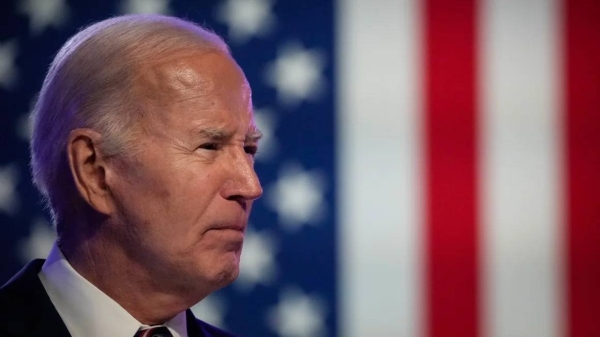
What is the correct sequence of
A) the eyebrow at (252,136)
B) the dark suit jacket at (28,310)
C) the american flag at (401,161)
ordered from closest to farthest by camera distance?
1. the dark suit jacket at (28,310)
2. the eyebrow at (252,136)
3. the american flag at (401,161)

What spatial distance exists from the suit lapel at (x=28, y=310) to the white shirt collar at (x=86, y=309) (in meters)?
0.02

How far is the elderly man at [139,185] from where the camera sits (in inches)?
57.1

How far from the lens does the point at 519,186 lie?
249cm

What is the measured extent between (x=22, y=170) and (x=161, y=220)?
1.10 meters

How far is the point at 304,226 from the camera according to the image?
8.02 feet

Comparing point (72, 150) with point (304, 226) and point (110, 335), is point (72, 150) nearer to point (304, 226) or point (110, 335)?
point (110, 335)

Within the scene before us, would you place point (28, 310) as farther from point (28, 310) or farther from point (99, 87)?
point (99, 87)

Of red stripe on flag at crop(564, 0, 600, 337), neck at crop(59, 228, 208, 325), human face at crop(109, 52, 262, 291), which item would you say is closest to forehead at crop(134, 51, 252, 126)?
human face at crop(109, 52, 262, 291)

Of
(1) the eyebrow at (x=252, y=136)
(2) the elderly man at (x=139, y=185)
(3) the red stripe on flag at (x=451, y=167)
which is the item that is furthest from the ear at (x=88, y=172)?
(3) the red stripe on flag at (x=451, y=167)

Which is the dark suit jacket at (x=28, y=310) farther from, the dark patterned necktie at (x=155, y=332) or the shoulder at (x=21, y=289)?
the dark patterned necktie at (x=155, y=332)

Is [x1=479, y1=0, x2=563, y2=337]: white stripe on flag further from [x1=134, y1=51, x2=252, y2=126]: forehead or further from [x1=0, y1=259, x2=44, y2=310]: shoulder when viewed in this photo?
[x1=0, y1=259, x2=44, y2=310]: shoulder

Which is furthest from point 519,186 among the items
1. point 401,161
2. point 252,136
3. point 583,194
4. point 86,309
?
point 86,309

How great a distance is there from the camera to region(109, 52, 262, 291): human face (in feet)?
4.75

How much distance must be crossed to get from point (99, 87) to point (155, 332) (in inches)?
17.2
